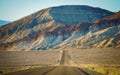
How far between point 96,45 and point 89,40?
40.9 feet

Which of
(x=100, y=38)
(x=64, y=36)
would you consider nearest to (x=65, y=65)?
(x=100, y=38)

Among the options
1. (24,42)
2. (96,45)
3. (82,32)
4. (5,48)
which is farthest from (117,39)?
(5,48)

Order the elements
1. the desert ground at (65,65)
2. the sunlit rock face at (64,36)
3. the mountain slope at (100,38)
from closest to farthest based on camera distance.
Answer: the desert ground at (65,65)
the mountain slope at (100,38)
the sunlit rock face at (64,36)

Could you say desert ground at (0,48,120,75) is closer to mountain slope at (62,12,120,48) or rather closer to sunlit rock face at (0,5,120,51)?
mountain slope at (62,12,120,48)

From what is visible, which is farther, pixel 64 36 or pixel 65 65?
pixel 64 36

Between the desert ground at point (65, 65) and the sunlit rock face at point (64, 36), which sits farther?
the sunlit rock face at point (64, 36)

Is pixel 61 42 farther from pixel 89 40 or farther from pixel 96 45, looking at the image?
pixel 96 45

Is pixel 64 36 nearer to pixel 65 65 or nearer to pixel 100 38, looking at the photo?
pixel 100 38

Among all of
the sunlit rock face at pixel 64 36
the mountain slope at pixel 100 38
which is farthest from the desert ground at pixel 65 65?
the sunlit rock face at pixel 64 36

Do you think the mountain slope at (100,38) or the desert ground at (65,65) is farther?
the mountain slope at (100,38)

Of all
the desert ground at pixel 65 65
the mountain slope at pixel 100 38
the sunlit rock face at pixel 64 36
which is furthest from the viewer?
the sunlit rock face at pixel 64 36

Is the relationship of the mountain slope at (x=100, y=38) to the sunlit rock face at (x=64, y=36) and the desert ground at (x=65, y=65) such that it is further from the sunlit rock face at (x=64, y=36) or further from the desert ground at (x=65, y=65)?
the desert ground at (x=65, y=65)

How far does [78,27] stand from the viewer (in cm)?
17000

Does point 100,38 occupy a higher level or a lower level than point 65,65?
higher
